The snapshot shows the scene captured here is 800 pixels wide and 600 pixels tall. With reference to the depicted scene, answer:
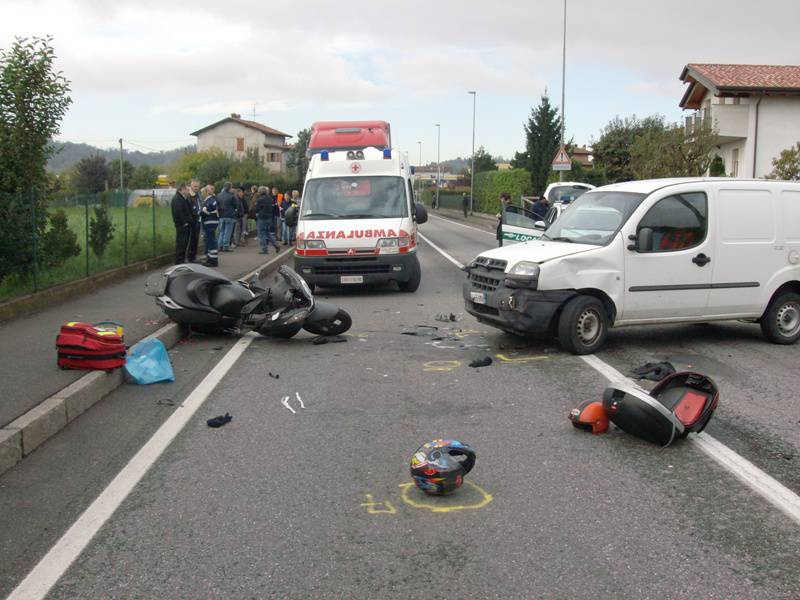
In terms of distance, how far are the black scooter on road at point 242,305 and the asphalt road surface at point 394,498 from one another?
6.18ft

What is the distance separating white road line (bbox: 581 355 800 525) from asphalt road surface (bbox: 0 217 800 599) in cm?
4

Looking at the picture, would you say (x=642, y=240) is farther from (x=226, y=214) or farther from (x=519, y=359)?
(x=226, y=214)

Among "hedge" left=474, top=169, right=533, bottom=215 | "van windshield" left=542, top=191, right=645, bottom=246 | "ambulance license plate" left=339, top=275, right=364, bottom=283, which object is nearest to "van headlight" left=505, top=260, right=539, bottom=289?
"van windshield" left=542, top=191, right=645, bottom=246

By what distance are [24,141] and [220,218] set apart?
37.3 ft

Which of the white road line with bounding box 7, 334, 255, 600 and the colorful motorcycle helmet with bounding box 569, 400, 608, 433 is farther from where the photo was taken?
the colorful motorcycle helmet with bounding box 569, 400, 608, 433

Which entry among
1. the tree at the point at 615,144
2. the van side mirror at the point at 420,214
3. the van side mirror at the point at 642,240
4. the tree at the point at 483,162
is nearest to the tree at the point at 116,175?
the tree at the point at 483,162

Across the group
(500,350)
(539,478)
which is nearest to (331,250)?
(500,350)

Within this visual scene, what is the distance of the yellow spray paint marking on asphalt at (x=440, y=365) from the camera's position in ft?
28.4

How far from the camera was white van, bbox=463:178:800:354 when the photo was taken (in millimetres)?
9188

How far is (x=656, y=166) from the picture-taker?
28.8 m

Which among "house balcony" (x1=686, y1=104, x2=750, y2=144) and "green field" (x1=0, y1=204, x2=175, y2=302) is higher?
"house balcony" (x1=686, y1=104, x2=750, y2=144)

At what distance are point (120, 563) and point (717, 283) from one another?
769 centimetres

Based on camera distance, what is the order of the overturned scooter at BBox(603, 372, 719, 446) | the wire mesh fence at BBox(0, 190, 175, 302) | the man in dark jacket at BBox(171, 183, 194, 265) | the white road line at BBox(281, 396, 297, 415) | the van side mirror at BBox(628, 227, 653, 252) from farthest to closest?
the man in dark jacket at BBox(171, 183, 194, 265) → the wire mesh fence at BBox(0, 190, 175, 302) → the van side mirror at BBox(628, 227, 653, 252) → the white road line at BBox(281, 396, 297, 415) → the overturned scooter at BBox(603, 372, 719, 446)

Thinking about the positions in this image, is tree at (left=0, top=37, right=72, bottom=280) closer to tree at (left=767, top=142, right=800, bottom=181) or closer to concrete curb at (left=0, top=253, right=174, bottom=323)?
concrete curb at (left=0, top=253, right=174, bottom=323)
